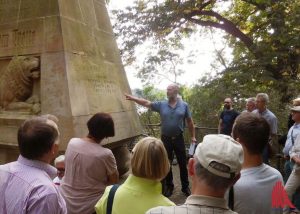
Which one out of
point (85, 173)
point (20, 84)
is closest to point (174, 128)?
point (20, 84)

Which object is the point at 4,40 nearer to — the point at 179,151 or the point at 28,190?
the point at 179,151

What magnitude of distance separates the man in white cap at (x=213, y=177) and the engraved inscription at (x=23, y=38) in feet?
15.1

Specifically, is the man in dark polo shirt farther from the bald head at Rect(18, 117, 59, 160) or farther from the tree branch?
the tree branch

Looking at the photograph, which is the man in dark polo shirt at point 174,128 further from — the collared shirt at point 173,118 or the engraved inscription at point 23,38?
the engraved inscription at point 23,38

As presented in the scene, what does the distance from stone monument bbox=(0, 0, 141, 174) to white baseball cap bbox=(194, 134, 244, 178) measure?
3.66 meters

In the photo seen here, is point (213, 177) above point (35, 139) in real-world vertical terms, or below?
below

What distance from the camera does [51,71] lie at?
5105 millimetres

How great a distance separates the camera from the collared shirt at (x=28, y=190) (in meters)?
1.84

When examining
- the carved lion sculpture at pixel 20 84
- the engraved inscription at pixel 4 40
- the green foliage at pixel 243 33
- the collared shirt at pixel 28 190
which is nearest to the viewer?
the collared shirt at pixel 28 190

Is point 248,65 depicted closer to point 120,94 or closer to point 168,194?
point 120,94

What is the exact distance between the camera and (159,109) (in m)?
5.62

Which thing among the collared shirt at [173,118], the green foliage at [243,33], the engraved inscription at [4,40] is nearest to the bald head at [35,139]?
the collared shirt at [173,118]

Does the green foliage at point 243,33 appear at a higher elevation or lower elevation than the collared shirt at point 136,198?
higher

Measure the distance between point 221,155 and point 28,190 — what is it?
109 cm
